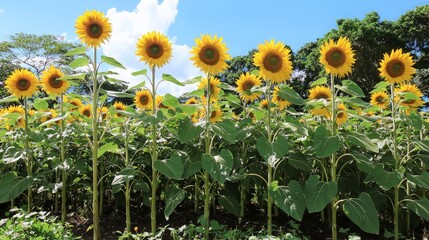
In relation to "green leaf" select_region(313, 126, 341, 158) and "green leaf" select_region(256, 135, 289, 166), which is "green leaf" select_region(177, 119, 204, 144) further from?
"green leaf" select_region(313, 126, 341, 158)

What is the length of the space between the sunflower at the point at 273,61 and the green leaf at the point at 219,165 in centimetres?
73

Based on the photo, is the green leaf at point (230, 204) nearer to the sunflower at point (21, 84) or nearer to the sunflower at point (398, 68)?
the sunflower at point (398, 68)

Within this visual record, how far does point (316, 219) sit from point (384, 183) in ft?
3.57

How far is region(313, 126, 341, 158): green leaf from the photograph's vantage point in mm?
3105

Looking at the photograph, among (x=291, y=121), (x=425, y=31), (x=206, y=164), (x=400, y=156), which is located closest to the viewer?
(x=206, y=164)

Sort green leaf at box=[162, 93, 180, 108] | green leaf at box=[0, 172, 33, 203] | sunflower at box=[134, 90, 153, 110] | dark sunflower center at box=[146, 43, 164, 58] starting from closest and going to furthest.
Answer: dark sunflower center at box=[146, 43, 164, 58]
green leaf at box=[162, 93, 180, 108]
green leaf at box=[0, 172, 33, 203]
sunflower at box=[134, 90, 153, 110]

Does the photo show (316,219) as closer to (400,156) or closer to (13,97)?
(400,156)

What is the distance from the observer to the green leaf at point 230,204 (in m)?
3.77

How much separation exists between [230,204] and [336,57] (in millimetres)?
1565

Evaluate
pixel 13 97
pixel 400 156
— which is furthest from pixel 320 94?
pixel 13 97

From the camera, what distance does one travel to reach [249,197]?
434 cm

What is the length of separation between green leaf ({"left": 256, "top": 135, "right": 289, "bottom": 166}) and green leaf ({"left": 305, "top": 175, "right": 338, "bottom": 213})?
340 mm

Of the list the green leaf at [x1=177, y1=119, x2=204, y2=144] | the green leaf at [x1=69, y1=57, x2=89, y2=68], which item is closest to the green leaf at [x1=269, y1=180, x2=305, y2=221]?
the green leaf at [x1=177, y1=119, x2=204, y2=144]

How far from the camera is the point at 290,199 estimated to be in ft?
10.5
